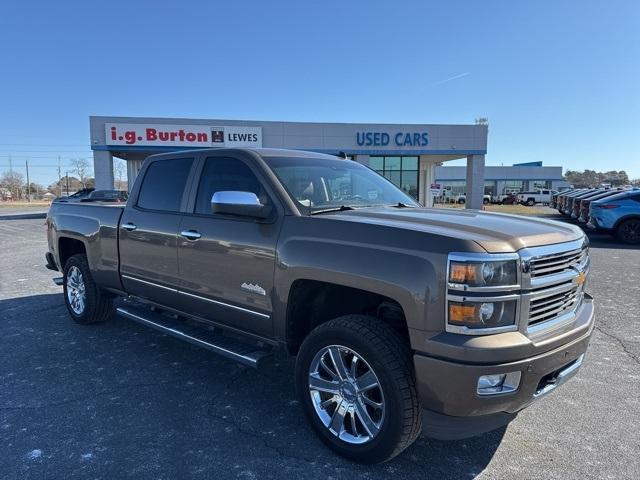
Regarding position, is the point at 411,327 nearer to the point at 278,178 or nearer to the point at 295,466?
the point at 295,466

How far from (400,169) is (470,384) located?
2901 cm

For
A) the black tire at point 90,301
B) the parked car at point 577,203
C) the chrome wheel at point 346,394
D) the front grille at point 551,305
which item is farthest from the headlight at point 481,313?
the parked car at point 577,203

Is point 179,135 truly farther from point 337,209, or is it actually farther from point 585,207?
point 337,209

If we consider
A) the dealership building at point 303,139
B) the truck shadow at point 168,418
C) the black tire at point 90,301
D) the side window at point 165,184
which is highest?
the dealership building at point 303,139

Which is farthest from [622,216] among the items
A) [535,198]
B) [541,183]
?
[541,183]

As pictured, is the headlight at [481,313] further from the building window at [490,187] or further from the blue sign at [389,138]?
the building window at [490,187]

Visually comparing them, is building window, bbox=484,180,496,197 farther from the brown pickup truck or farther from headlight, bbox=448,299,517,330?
headlight, bbox=448,299,517,330

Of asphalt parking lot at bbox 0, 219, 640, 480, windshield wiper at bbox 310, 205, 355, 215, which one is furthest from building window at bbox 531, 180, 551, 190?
windshield wiper at bbox 310, 205, 355, 215

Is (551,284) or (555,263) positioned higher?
(555,263)

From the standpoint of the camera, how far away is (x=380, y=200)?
4047 millimetres

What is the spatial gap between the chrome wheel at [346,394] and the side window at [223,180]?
136 cm

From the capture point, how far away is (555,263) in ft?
8.96

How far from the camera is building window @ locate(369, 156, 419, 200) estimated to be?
2969 centimetres

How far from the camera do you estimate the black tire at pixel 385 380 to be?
2.63 metres
